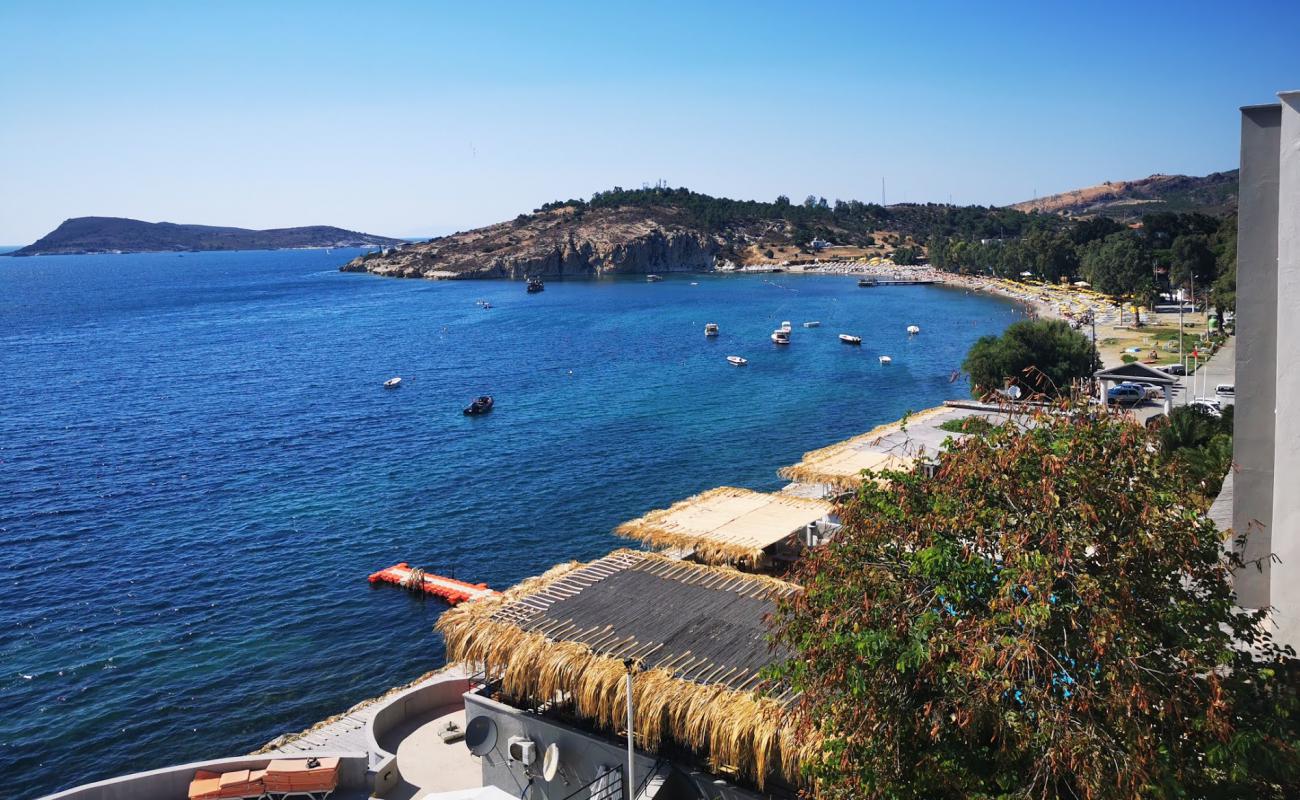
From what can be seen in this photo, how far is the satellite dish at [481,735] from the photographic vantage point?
594 inches

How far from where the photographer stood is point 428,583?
32094 mm

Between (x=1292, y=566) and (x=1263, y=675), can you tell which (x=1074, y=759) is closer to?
(x=1263, y=675)

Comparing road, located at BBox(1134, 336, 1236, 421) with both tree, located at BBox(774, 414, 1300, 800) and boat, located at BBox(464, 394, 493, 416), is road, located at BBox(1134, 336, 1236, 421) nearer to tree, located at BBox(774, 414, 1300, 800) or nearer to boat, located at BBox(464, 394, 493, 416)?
tree, located at BBox(774, 414, 1300, 800)

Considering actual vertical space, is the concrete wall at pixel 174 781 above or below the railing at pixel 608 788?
below

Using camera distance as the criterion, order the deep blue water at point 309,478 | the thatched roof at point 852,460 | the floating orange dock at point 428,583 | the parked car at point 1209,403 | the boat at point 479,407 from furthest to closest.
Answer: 1. the boat at point 479,407
2. the parked car at point 1209,403
3. the floating orange dock at point 428,583
4. the thatched roof at point 852,460
5. the deep blue water at point 309,478

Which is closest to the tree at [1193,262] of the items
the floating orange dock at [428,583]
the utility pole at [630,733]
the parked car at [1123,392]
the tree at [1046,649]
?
the parked car at [1123,392]

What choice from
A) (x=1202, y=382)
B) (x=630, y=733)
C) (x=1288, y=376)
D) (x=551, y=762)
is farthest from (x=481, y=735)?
(x=1202, y=382)

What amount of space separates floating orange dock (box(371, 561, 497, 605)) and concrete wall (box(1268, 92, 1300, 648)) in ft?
77.6

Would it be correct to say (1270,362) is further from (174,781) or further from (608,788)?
(174,781)

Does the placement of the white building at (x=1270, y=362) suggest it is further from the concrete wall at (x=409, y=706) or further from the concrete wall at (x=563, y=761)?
the concrete wall at (x=409, y=706)

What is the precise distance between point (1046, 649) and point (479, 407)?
5451cm

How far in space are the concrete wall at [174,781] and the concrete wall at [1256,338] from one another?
16.9 m

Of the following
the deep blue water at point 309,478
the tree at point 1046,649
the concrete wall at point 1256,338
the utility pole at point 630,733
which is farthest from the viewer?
the deep blue water at point 309,478

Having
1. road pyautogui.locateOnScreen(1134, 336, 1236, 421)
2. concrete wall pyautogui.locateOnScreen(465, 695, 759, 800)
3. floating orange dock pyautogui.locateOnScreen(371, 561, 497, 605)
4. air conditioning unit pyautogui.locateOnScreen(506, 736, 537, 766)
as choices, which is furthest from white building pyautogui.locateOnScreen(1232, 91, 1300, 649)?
road pyautogui.locateOnScreen(1134, 336, 1236, 421)
